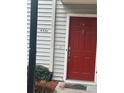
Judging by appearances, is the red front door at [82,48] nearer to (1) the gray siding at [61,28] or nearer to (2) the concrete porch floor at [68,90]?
(1) the gray siding at [61,28]

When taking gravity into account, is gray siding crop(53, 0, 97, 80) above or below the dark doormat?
above

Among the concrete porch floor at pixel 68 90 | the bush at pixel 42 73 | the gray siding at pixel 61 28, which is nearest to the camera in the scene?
the concrete porch floor at pixel 68 90

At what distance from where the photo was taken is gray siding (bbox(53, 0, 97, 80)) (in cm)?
685

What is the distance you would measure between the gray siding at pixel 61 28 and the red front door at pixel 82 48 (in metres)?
0.26

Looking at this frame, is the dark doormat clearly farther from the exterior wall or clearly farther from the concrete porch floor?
the exterior wall

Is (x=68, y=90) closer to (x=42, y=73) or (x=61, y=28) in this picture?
(x=42, y=73)

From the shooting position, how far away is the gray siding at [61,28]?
6.85 m

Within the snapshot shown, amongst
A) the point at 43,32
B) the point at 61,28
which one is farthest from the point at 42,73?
the point at 61,28

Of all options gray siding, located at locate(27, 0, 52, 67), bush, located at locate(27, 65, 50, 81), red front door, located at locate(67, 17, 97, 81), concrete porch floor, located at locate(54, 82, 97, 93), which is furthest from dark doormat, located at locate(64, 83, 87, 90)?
gray siding, located at locate(27, 0, 52, 67)

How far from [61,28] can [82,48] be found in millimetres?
1062

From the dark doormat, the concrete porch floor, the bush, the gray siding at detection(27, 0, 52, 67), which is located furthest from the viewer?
the gray siding at detection(27, 0, 52, 67)

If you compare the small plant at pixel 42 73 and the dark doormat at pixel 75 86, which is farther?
the small plant at pixel 42 73

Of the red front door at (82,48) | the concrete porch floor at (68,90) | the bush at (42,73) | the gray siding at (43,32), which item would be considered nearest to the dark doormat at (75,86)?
the concrete porch floor at (68,90)
